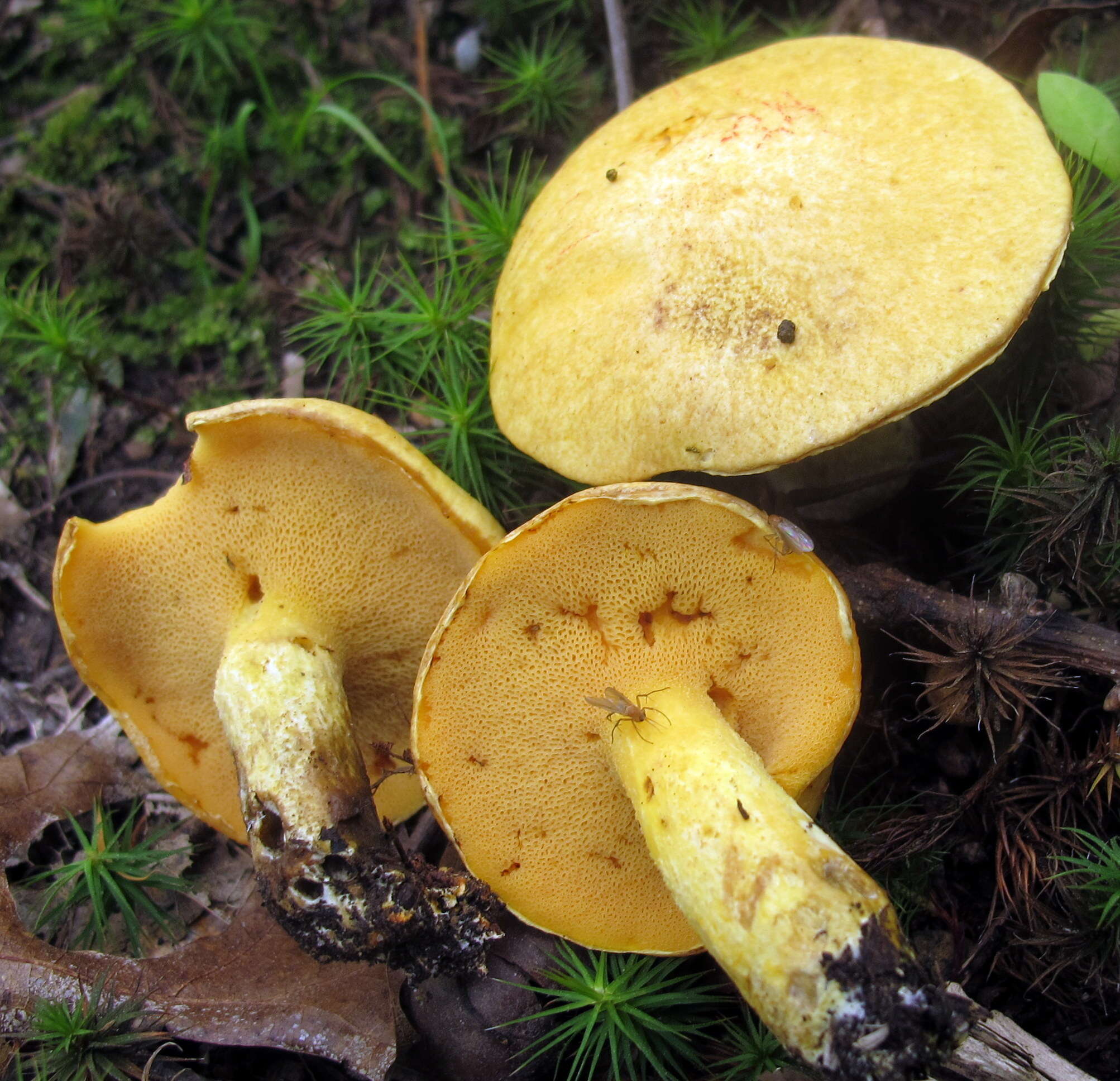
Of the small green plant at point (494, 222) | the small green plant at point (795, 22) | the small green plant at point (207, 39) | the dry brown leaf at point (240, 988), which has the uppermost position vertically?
the small green plant at point (207, 39)

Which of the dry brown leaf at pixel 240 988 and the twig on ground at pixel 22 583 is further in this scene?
the twig on ground at pixel 22 583

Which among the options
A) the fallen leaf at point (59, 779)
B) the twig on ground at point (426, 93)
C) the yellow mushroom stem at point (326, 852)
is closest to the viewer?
the yellow mushroom stem at point (326, 852)

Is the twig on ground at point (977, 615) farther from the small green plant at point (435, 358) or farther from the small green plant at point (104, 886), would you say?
the small green plant at point (104, 886)

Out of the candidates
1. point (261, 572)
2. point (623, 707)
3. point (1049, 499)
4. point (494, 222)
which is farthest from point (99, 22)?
point (1049, 499)

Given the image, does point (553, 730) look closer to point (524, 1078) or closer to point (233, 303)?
point (524, 1078)

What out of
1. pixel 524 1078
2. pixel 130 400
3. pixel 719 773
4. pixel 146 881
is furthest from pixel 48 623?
pixel 719 773

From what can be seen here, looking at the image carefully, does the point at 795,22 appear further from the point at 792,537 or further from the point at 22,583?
the point at 22,583

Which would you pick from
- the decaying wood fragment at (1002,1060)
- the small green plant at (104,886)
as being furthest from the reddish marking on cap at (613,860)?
the small green plant at (104,886)
